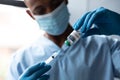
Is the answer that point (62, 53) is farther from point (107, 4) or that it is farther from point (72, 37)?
point (107, 4)

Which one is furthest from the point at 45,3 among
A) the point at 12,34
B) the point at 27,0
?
the point at 12,34

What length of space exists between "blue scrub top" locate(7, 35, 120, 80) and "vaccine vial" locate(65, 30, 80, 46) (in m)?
0.02

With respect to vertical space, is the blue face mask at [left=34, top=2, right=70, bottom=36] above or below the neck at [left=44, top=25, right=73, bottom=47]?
above

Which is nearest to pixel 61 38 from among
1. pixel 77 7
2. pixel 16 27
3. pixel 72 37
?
pixel 72 37

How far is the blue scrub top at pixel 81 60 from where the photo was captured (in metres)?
1.05

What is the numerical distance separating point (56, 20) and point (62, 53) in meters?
0.15

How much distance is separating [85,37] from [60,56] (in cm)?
15

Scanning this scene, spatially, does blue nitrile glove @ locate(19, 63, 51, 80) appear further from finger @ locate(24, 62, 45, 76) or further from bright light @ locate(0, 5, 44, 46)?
bright light @ locate(0, 5, 44, 46)

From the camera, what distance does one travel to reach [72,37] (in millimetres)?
1082

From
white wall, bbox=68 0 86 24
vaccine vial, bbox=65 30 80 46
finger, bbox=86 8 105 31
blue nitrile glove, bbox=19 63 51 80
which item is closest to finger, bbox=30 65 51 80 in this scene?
blue nitrile glove, bbox=19 63 51 80

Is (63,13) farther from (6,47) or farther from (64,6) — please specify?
(6,47)

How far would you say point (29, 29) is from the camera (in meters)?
1.73

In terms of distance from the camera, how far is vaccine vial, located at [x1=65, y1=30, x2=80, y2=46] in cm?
108

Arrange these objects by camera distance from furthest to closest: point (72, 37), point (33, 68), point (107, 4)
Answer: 1. point (107, 4)
2. point (72, 37)
3. point (33, 68)
